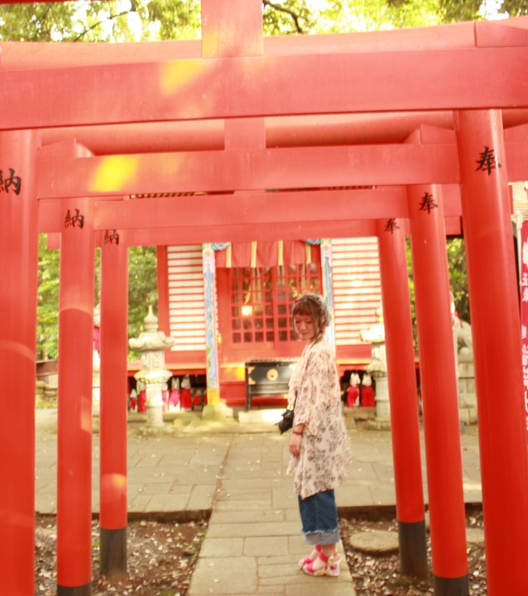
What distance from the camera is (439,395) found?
331 cm

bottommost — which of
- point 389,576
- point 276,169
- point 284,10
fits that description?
point 389,576

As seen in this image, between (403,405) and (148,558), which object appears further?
(148,558)

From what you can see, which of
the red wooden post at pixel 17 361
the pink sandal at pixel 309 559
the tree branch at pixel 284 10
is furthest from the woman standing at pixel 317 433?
the tree branch at pixel 284 10

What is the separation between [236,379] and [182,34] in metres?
6.39

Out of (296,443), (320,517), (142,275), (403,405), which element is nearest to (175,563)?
(320,517)

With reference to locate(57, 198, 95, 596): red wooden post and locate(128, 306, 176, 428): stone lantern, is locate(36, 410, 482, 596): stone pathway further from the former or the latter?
locate(57, 198, 95, 596): red wooden post

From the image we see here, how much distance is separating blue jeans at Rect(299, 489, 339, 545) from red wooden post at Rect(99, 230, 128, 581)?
121 centimetres

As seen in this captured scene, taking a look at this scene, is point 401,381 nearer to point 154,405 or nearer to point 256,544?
point 256,544

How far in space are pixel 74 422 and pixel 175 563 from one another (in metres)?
1.53

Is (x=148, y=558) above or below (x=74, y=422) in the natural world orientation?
below

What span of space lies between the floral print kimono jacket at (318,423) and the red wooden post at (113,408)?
1.20 metres

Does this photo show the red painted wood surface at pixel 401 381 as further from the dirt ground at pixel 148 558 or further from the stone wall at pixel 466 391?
the stone wall at pixel 466 391

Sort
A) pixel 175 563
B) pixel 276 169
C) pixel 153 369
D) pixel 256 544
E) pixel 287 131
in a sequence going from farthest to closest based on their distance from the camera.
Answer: pixel 153 369, pixel 256 544, pixel 175 563, pixel 287 131, pixel 276 169

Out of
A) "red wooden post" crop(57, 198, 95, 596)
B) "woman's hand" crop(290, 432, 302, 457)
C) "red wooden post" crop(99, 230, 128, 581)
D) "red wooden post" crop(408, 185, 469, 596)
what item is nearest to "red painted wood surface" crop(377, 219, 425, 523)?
"red wooden post" crop(408, 185, 469, 596)
